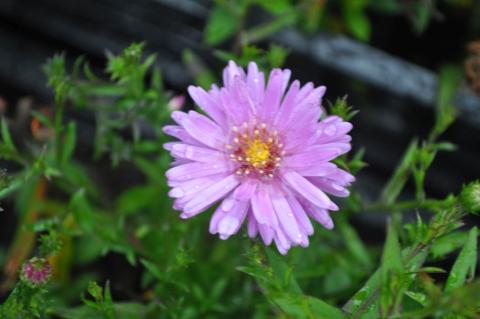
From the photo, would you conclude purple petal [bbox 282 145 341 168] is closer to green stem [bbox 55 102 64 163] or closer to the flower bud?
the flower bud

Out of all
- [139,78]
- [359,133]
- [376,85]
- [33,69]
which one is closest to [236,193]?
[139,78]

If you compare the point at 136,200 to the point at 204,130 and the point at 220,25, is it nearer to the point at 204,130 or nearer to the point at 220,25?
the point at 220,25

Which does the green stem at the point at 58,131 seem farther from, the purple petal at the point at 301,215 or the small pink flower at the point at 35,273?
the purple petal at the point at 301,215

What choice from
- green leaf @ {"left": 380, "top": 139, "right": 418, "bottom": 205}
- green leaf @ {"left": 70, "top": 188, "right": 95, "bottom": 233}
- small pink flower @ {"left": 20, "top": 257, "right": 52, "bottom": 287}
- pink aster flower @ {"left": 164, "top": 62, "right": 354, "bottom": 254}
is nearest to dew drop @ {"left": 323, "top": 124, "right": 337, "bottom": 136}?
pink aster flower @ {"left": 164, "top": 62, "right": 354, "bottom": 254}

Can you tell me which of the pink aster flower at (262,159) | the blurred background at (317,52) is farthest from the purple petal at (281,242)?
the blurred background at (317,52)

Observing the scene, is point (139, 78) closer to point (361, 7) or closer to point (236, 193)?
point (236, 193)

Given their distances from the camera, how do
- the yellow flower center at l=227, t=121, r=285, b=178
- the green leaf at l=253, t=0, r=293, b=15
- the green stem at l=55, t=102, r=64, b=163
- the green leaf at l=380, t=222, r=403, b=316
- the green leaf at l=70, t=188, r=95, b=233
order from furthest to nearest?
the green leaf at l=253, t=0, r=293, b=15 → the green leaf at l=70, t=188, r=95, b=233 → the green stem at l=55, t=102, r=64, b=163 → the yellow flower center at l=227, t=121, r=285, b=178 → the green leaf at l=380, t=222, r=403, b=316
